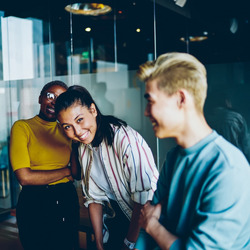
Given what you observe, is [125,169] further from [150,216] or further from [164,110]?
[164,110]

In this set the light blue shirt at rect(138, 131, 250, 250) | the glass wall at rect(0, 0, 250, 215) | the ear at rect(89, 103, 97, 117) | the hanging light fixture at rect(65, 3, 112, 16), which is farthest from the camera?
the hanging light fixture at rect(65, 3, 112, 16)

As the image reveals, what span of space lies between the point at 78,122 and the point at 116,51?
308 centimetres

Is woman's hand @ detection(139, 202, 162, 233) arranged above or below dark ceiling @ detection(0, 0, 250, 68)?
below

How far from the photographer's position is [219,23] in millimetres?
3033

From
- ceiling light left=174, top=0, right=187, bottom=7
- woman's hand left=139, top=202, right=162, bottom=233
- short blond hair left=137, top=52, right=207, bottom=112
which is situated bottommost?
woman's hand left=139, top=202, right=162, bottom=233

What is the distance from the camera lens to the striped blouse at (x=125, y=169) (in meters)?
1.55

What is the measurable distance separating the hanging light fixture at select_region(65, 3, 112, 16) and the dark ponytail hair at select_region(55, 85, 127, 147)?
3.16 m

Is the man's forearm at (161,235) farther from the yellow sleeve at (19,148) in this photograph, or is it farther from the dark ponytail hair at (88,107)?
the yellow sleeve at (19,148)

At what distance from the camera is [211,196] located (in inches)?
35.8

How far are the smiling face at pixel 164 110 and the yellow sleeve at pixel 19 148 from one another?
4.00 feet

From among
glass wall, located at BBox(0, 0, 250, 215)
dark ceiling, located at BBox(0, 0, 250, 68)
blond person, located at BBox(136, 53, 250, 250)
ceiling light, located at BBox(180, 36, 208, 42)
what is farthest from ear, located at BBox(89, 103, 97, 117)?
ceiling light, located at BBox(180, 36, 208, 42)

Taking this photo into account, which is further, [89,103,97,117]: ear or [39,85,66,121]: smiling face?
[39,85,66,121]: smiling face

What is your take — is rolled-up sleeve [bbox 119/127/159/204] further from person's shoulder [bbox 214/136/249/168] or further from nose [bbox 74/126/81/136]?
person's shoulder [bbox 214/136/249/168]

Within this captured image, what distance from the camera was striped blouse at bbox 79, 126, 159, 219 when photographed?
1552 mm
